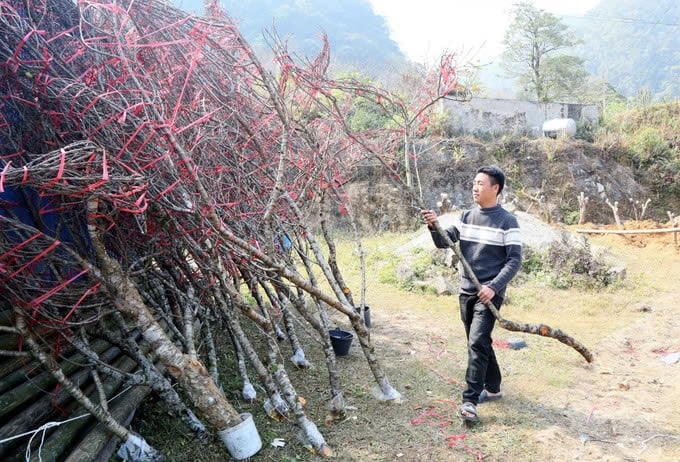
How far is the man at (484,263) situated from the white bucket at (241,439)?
1.45m

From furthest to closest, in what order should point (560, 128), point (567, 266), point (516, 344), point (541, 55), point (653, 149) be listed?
point (541, 55) → point (560, 128) → point (653, 149) → point (567, 266) → point (516, 344)

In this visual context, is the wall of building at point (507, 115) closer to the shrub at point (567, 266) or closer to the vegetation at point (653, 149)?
the vegetation at point (653, 149)

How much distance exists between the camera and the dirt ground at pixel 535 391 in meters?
2.81

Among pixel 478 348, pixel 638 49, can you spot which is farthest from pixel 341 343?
pixel 638 49

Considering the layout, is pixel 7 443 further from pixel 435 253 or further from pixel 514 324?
pixel 435 253

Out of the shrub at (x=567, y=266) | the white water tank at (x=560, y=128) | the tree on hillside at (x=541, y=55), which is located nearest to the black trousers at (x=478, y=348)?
the shrub at (x=567, y=266)

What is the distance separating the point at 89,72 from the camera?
232cm

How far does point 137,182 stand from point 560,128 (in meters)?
17.4

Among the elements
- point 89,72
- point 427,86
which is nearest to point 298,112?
point 427,86

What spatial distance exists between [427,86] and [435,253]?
4.44 meters

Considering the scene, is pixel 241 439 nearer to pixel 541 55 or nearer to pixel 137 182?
pixel 137 182

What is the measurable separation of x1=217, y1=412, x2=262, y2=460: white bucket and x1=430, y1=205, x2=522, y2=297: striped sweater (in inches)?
67.6

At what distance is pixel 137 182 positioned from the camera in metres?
2.09

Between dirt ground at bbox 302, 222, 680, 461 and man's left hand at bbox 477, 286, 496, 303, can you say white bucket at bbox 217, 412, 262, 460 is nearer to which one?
dirt ground at bbox 302, 222, 680, 461
